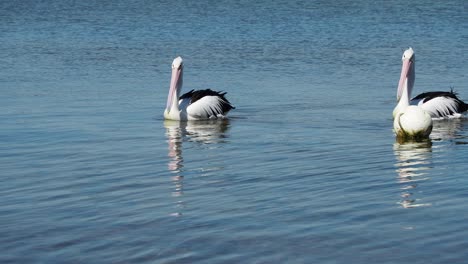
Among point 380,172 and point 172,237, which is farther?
point 380,172

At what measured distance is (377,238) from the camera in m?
6.78

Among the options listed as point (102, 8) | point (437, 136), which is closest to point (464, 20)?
point (102, 8)

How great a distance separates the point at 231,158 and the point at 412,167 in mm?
1932

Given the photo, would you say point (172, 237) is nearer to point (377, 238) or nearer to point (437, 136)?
point (377, 238)

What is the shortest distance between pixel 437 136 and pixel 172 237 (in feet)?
20.2

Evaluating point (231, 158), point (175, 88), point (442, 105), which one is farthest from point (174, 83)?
point (231, 158)

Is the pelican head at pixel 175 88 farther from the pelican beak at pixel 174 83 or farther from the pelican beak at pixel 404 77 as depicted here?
the pelican beak at pixel 404 77

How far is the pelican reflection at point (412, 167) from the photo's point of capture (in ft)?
26.4

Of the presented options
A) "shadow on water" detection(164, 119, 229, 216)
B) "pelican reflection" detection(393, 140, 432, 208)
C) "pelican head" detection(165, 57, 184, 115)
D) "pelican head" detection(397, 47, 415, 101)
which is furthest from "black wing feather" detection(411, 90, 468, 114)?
"pelican head" detection(165, 57, 184, 115)

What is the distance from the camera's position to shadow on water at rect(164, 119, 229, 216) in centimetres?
944

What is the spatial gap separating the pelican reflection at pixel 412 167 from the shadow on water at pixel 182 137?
1.86 meters

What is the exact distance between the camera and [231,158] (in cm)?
1057

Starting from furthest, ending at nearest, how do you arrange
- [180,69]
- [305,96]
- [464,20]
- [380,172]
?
[464,20], [305,96], [180,69], [380,172]

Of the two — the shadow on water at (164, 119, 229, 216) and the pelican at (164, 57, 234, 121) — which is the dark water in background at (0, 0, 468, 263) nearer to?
the shadow on water at (164, 119, 229, 216)
